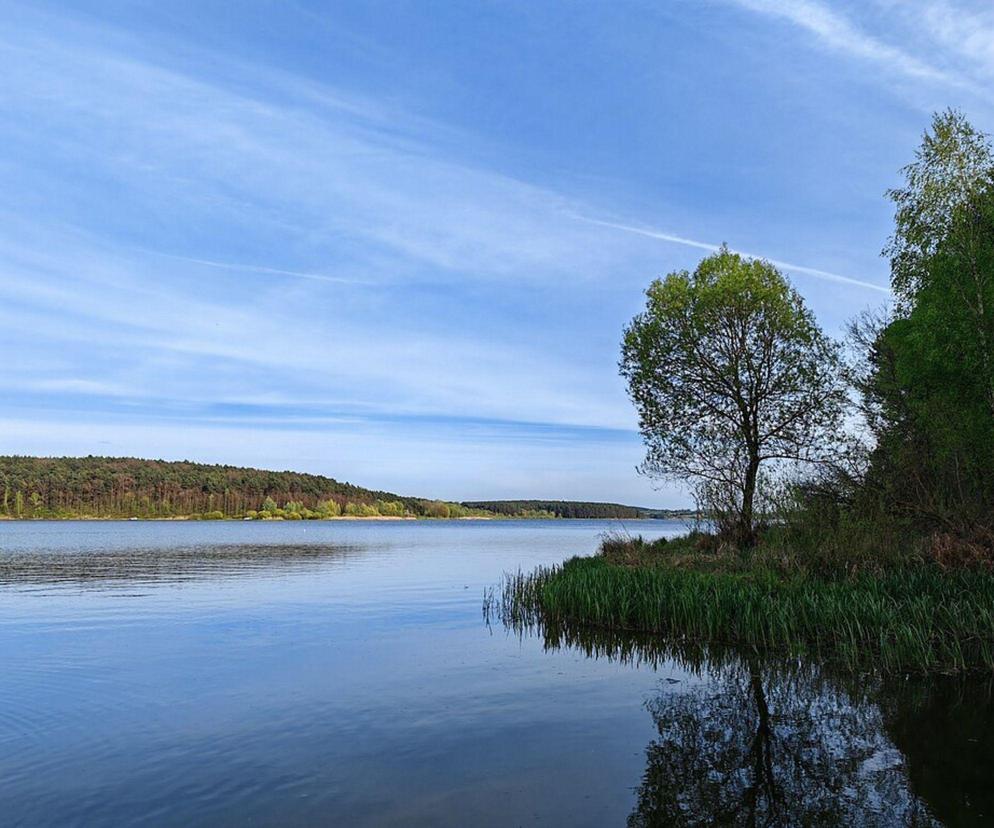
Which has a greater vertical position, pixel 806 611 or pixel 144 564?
pixel 806 611

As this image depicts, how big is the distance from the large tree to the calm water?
17341mm

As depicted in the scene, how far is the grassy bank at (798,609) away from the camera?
1460 centimetres

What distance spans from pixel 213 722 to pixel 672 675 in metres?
8.98

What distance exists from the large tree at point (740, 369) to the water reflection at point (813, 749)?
19674mm

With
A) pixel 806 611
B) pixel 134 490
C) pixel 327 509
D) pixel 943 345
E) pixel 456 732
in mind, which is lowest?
pixel 327 509

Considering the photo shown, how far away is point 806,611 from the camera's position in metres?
16.8

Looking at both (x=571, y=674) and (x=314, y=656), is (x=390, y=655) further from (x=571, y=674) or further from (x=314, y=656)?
(x=571, y=674)

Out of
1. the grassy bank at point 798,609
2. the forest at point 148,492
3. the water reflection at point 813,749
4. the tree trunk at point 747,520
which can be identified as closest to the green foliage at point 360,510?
the forest at point 148,492

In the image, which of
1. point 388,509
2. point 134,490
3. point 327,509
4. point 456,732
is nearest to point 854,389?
point 456,732

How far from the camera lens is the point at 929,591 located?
56.3 feet

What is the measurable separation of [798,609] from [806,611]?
19cm

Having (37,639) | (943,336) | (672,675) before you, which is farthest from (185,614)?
(943,336)

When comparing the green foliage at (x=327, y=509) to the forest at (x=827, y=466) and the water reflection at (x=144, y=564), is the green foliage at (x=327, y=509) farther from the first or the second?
the forest at (x=827, y=466)

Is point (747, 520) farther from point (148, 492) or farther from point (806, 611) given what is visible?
point (148, 492)
